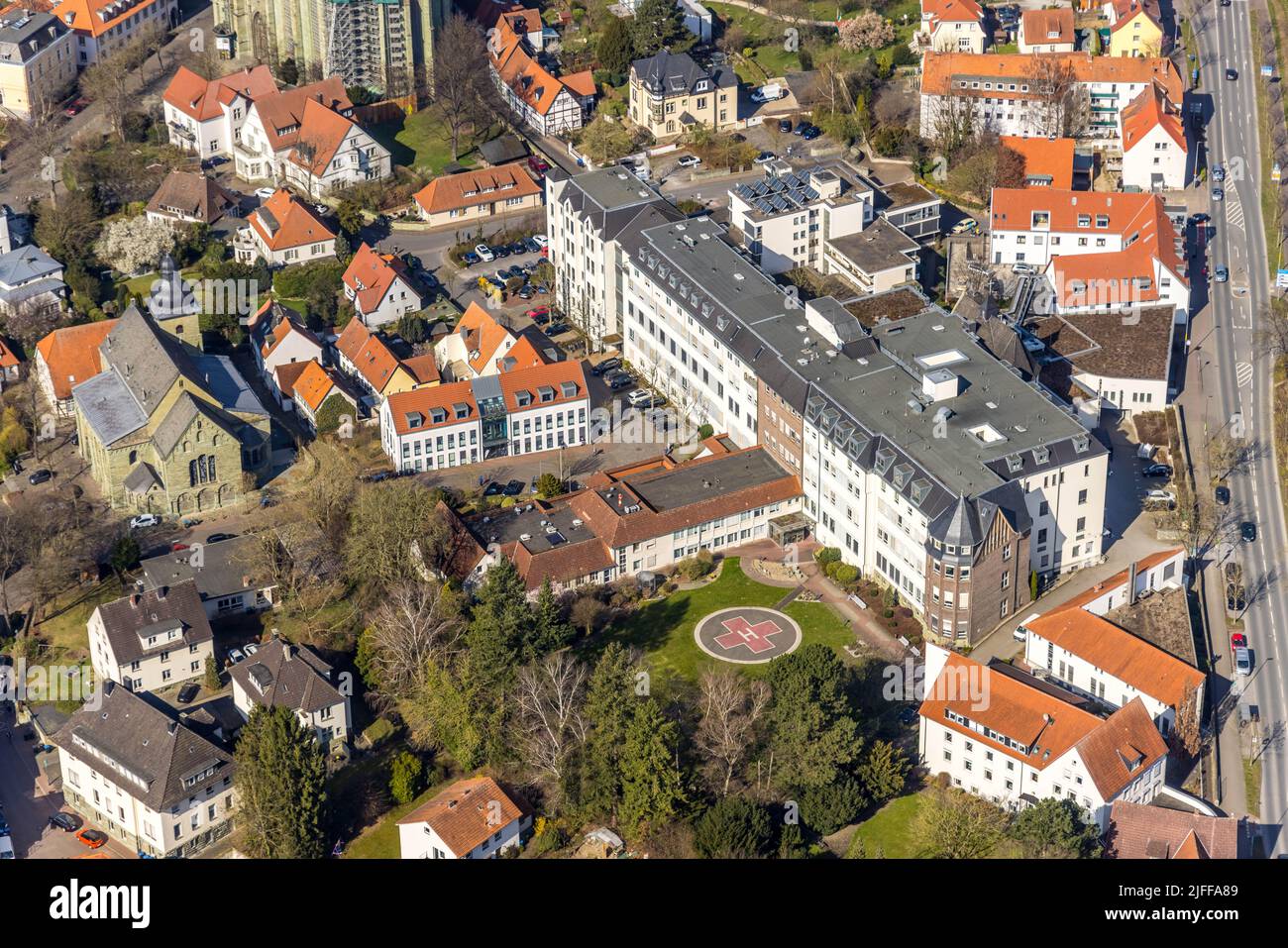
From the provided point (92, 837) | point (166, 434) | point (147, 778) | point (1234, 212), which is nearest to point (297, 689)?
point (147, 778)

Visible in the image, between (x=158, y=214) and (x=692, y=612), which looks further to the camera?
(x=158, y=214)

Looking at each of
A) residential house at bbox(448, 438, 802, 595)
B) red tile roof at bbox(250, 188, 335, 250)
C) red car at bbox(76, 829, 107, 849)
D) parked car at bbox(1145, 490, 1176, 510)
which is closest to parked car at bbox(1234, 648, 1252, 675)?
parked car at bbox(1145, 490, 1176, 510)

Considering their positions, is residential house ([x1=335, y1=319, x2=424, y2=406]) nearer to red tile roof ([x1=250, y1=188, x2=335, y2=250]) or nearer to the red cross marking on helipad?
red tile roof ([x1=250, y1=188, x2=335, y2=250])

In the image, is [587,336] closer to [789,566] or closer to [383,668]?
[789,566]

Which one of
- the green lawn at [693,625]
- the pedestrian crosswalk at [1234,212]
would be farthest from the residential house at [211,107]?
the pedestrian crosswalk at [1234,212]

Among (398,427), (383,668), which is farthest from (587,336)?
(383,668)

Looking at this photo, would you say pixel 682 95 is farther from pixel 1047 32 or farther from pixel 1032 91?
pixel 1047 32
